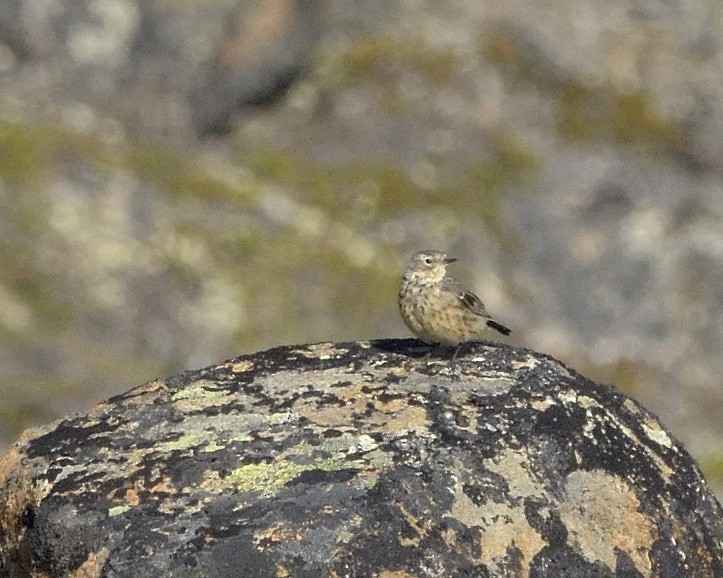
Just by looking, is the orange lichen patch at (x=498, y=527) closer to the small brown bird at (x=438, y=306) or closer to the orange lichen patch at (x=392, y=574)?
the orange lichen patch at (x=392, y=574)

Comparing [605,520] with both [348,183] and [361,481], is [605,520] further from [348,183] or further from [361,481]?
[348,183]

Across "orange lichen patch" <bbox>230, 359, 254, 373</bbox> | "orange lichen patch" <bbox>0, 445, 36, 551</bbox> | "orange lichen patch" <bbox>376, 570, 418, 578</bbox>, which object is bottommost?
"orange lichen patch" <bbox>376, 570, 418, 578</bbox>

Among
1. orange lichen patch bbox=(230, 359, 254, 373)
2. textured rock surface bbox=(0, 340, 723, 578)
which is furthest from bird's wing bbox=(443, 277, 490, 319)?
orange lichen patch bbox=(230, 359, 254, 373)

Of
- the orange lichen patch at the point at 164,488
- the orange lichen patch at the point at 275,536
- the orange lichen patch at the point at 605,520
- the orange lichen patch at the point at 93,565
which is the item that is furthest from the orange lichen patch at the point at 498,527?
the orange lichen patch at the point at 93,565

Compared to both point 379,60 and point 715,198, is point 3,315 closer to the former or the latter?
point 379,60

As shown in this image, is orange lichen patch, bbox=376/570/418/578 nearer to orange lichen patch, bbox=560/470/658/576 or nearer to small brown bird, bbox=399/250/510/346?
orange lichen patch, bbox=560/470/658/576

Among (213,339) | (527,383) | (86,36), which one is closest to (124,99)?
(86,36)
